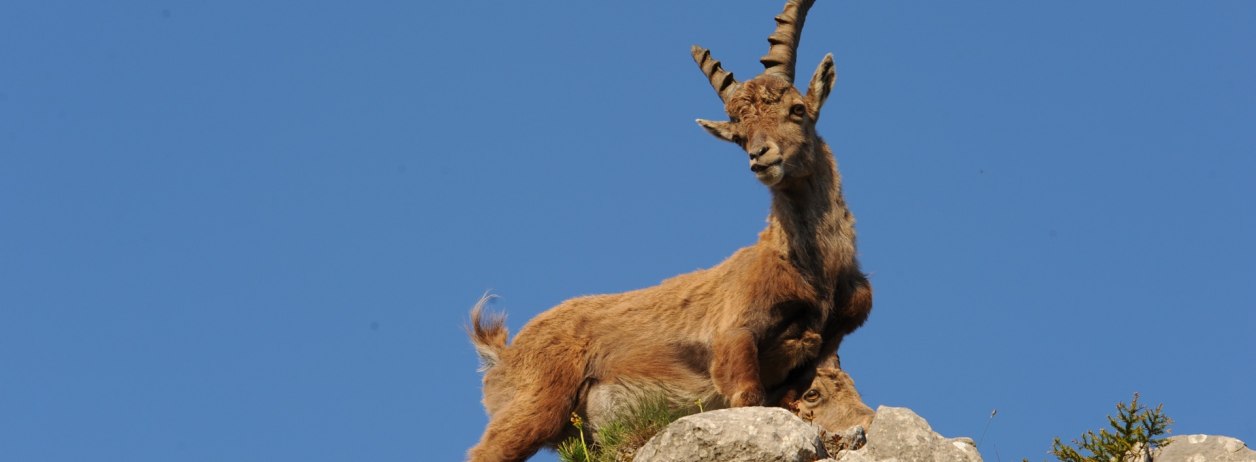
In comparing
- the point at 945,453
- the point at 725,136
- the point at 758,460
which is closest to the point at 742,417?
the point at 758,460

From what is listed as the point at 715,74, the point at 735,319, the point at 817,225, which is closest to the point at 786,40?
the point at 715,74

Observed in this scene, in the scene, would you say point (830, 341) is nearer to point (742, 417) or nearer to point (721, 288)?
point (721, 288)

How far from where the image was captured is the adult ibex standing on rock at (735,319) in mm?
14445

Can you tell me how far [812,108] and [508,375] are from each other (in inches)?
141

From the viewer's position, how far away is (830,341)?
48.4 feet

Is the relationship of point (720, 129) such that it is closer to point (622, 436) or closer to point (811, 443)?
point (622, 436)

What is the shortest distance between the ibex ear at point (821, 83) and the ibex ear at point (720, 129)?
72 centimetres

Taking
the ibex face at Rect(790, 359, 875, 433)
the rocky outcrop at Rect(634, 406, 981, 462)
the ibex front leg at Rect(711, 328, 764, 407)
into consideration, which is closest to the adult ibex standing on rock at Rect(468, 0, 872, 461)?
the ibex front leg at Rect(711, 328, 764, 407)

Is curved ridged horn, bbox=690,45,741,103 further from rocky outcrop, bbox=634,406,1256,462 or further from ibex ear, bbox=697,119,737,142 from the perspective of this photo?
rocky outcrop, bbox=634,406,1256,462

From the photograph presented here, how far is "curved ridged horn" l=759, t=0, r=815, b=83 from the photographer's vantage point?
15797 millimetres

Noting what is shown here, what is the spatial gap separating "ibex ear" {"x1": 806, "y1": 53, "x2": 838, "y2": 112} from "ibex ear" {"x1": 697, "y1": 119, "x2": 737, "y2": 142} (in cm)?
72

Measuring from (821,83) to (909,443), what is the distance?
3682 mm

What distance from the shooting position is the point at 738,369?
14.2 metres

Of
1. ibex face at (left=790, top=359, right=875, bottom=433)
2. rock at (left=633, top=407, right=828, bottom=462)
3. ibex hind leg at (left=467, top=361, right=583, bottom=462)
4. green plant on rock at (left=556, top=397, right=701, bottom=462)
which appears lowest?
rock at (left=633, top=407, right=828, bottom=462)
